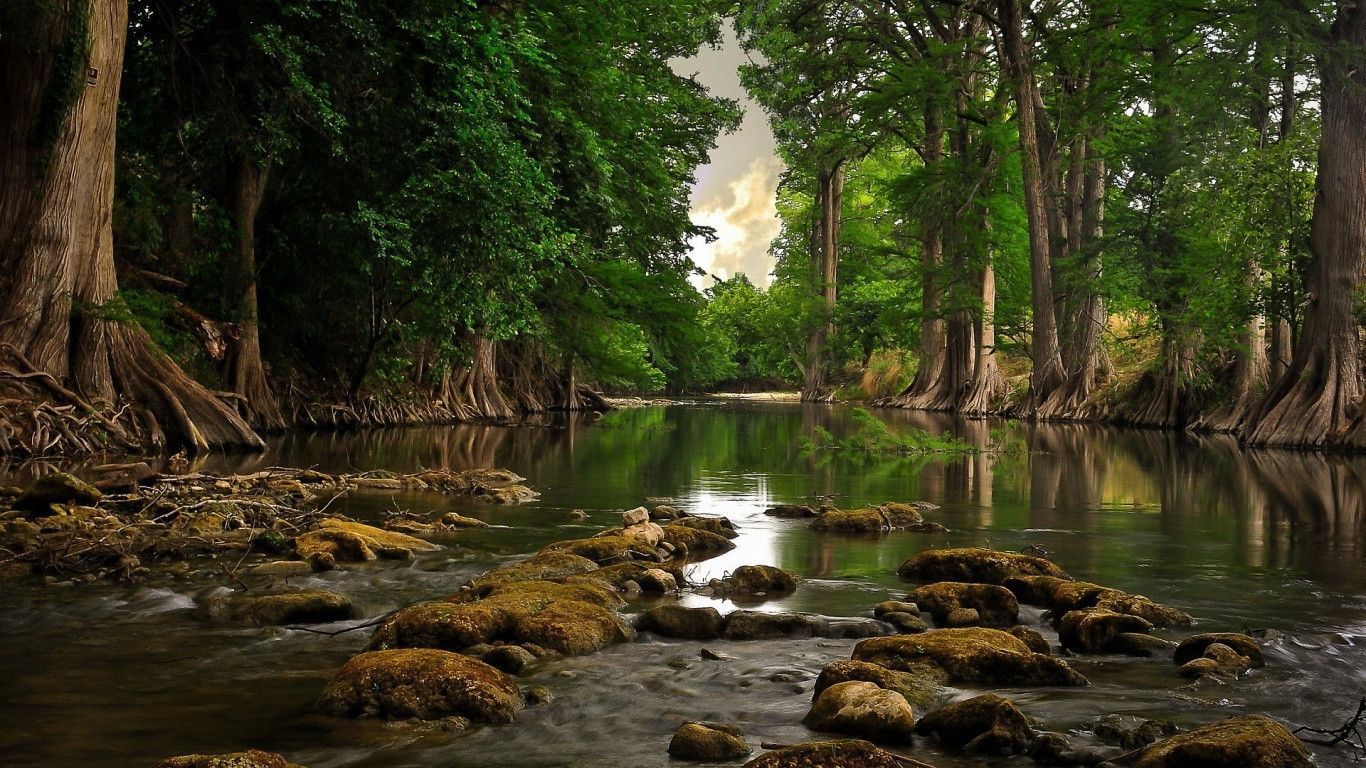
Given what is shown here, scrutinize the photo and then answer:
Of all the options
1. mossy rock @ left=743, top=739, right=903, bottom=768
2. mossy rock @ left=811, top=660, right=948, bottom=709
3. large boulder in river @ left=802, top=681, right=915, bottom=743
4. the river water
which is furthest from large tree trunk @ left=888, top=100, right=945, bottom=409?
mossy rock @ left=743, top=739, right=903, bottom=768

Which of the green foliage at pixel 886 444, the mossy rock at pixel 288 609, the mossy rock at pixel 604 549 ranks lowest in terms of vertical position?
the mossy rock at pixel 288 609

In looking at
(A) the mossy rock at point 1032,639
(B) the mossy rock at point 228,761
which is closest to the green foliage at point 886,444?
(A) the mossy rock at point 1032,639

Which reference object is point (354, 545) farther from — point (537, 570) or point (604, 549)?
point (604, 549)

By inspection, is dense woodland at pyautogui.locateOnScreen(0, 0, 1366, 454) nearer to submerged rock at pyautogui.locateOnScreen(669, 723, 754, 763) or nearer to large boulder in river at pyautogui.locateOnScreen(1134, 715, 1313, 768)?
submerged rock at pyautogui.locateOnScreen(669, 723, 754, 763)

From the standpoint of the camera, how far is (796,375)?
7794 cm

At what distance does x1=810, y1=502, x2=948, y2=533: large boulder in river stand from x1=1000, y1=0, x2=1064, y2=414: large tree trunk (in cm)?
2020

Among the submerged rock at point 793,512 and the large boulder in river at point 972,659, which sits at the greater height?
the submerged rock at point 793,512

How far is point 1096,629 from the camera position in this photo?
5641mm

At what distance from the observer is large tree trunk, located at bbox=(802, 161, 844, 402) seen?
162 ft

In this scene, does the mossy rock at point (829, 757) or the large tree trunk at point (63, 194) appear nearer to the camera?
the mossy rock at point (829, 757)

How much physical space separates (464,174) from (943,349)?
2777 cm

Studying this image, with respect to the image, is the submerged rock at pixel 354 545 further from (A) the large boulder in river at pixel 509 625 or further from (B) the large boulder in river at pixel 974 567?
(B) the large boulder in river at pixel 974 567

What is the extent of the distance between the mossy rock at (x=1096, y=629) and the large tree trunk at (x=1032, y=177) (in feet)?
79.7

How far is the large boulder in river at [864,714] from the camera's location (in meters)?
4.19
